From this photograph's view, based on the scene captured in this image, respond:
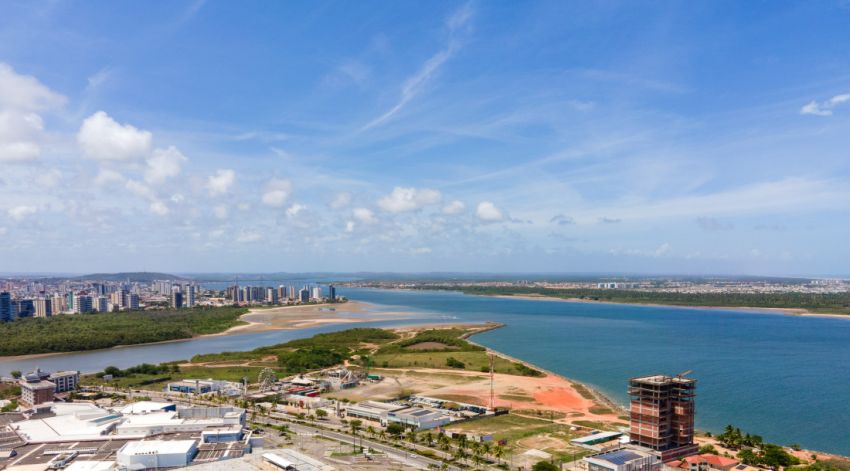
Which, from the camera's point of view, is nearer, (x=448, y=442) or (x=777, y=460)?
(x=777, y=460)

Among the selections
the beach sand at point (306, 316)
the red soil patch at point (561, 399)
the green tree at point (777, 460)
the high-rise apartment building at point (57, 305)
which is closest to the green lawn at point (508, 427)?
the red soil patch at point (561, 399)

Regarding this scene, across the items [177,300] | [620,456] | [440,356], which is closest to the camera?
[620,456]

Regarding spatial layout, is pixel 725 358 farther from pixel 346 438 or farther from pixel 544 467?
pixel 346 438

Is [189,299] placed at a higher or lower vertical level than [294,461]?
higher

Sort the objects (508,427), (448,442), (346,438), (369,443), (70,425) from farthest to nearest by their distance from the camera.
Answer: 1. (508,427)
2. (346,438)
3. (70,425)
4. (369,443)
5. (448,442)

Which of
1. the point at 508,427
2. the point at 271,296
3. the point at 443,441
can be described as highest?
the point at 271,296

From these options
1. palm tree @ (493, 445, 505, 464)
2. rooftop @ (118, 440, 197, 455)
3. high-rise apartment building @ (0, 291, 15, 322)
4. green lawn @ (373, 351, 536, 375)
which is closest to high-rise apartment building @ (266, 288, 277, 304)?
high-rise apartment building @ (0, 291, 15, 322)

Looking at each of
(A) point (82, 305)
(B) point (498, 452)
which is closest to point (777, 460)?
(B) point (498, 452)

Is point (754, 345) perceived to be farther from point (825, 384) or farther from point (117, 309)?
point (117, 309)
